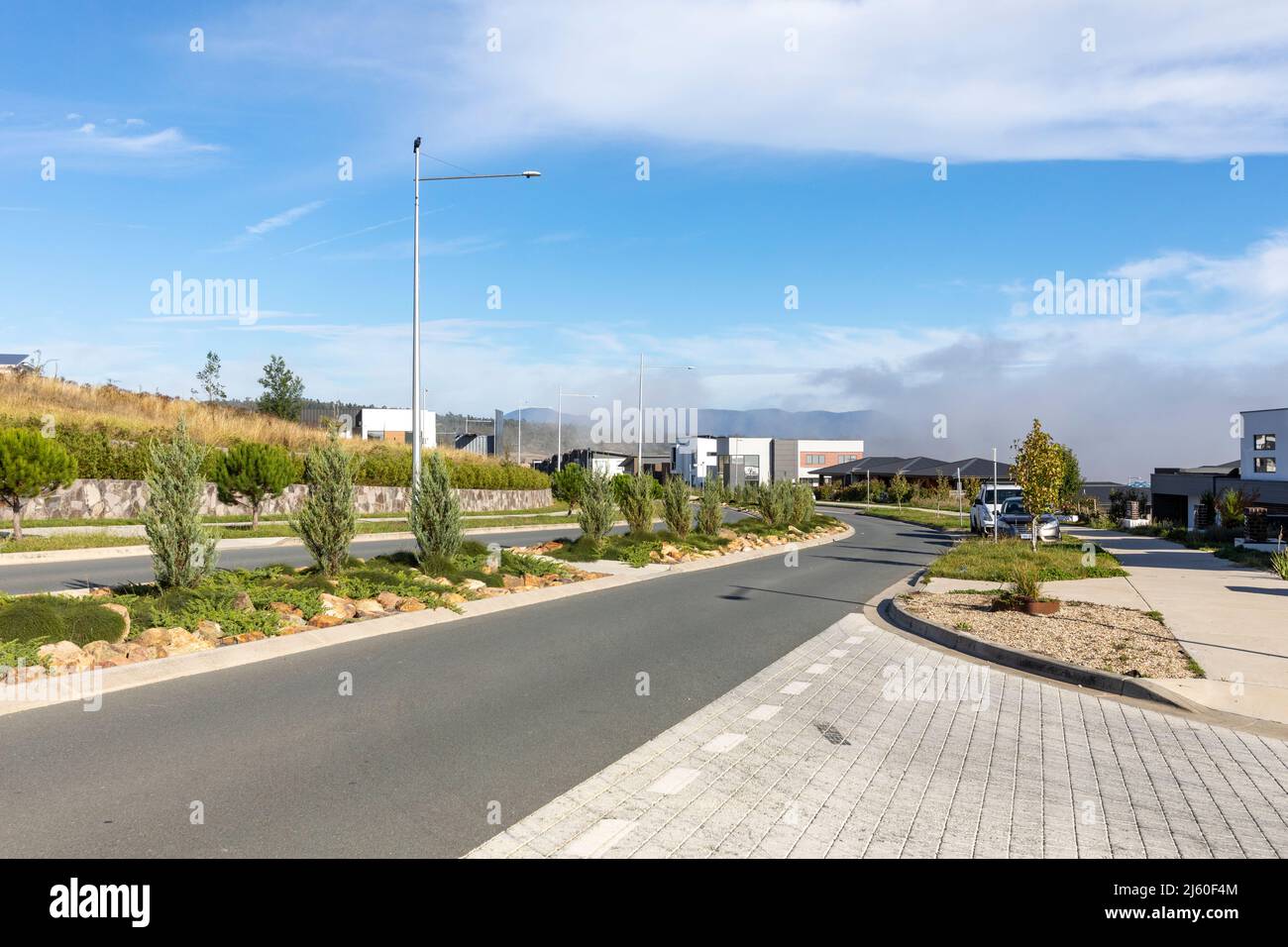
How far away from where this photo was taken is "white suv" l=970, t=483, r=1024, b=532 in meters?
33.4

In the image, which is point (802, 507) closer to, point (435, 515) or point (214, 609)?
point (435, 515)

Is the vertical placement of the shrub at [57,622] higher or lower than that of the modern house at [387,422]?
lower

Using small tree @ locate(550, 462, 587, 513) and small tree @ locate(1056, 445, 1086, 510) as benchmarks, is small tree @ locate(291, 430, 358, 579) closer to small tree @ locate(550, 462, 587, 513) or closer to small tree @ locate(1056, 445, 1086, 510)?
small tree @ locate(550, 462, 587, 513)

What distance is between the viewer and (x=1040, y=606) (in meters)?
13.1

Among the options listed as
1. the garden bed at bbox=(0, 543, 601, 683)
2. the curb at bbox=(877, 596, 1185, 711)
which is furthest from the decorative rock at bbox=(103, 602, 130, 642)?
the curb at bbox=(877, 596, 1185, 711)

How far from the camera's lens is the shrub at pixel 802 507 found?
115 feet

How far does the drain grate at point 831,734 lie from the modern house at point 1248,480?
30292mm

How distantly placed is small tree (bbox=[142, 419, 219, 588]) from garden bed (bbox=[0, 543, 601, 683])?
0.81ft

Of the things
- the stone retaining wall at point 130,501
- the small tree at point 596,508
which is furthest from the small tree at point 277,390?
the small tree at point 596,508

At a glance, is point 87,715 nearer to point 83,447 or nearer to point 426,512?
point 426,512

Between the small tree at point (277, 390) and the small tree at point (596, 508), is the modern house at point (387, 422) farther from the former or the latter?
the small tree at point (596, 508)

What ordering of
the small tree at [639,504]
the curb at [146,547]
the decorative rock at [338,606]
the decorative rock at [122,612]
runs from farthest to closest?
1. the small tree at [639,504]
2. the curb at [146,547]
3. the decorative rock at [338,606]
4. the decorative rock at [122,612]

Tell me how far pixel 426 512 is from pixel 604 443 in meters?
112
